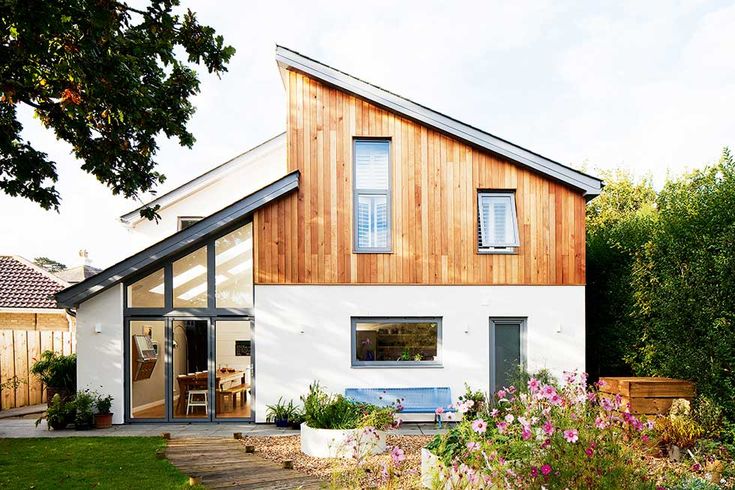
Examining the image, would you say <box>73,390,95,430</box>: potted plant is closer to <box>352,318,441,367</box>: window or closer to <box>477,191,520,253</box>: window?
<box>352,318,441,367</box>: window

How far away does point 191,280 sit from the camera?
34.4 ft

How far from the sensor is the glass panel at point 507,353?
10531 millimetres

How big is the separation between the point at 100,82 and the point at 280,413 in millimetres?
6336

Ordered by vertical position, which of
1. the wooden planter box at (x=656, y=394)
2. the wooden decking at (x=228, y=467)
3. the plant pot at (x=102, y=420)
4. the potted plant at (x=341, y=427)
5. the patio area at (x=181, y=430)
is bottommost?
the patio area at (x=181, y=430)

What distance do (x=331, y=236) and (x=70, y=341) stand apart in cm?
912

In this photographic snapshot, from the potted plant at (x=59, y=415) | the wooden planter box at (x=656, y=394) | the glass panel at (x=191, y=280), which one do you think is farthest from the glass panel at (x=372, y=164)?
the potted plant at (x=59, y=415)

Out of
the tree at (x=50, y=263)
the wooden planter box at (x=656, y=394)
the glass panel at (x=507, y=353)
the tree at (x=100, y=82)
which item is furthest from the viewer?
the tree at (x=50, y=263)

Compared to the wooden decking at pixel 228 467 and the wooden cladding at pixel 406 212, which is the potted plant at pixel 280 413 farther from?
the wooden cladding at pixel 406 212

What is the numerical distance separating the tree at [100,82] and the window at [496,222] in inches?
222

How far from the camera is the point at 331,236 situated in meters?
10.5

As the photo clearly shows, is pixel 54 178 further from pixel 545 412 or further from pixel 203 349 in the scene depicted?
pixel 545 412

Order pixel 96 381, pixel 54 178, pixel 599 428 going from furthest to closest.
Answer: pixel 96 381 → pixel 54 178 → pixel 599 428

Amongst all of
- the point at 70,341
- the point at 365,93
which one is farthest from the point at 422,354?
the point at 70,341

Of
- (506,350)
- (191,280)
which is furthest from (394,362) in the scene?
(191,280)
